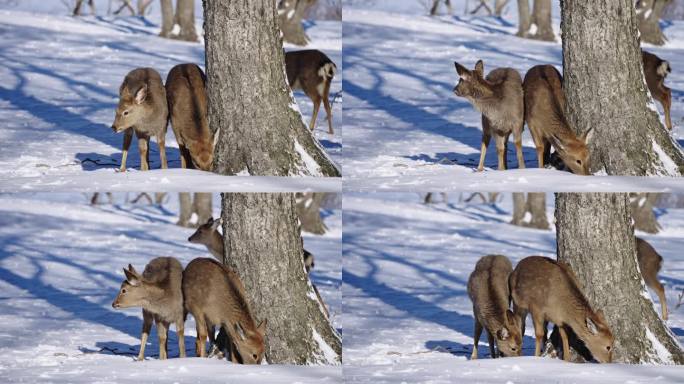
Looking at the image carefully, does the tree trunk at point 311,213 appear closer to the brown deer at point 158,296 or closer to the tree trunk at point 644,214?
the tree trunk at point 644,214

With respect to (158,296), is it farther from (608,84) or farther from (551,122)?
(608,84)

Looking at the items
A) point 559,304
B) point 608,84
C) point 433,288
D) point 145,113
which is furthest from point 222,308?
point 433,288

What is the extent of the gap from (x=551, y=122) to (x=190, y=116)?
2.82 m

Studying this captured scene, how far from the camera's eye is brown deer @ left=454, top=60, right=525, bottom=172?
Answer: 10516 mm

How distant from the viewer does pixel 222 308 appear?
401 inches

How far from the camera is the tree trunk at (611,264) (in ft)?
34.8

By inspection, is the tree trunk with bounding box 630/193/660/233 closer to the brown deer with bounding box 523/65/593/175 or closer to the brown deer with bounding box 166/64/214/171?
the brown deer with bounding box 523/65/593/175

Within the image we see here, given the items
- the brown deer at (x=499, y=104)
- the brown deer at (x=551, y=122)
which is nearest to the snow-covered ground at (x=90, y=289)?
the brown deer at (x=499, y=104)

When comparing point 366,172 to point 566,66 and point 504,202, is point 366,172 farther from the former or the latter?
point 504,202

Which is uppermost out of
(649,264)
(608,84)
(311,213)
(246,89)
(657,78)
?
(608,84)

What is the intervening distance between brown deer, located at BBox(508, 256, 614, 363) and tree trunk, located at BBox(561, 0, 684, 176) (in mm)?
923

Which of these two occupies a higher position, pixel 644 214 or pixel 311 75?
pixel 311 75

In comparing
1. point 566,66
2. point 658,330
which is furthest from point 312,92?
point 658,330

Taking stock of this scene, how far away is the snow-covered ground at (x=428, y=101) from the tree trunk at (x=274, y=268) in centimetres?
64
